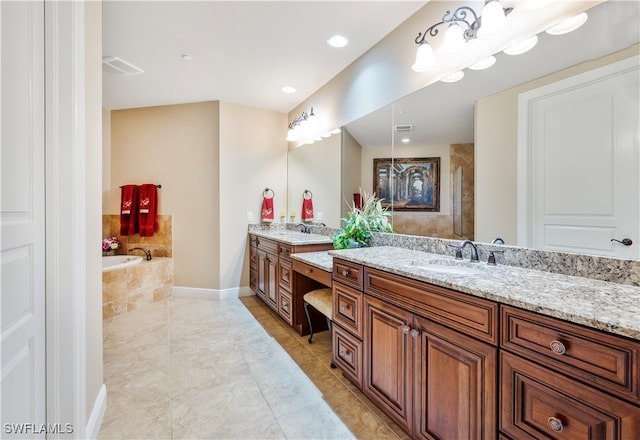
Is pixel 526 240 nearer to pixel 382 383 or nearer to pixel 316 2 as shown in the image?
pixel 382 383

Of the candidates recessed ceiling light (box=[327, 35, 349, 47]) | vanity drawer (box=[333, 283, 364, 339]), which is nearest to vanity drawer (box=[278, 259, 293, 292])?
vanity drawer (box=[333, 283, 364, 339])

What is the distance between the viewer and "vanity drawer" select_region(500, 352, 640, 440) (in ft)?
2.42

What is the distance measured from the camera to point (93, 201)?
1.50 metres

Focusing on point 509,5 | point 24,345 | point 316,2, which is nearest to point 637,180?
point 509,5

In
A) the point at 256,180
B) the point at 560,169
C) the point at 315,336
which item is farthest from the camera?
the point at 256,180

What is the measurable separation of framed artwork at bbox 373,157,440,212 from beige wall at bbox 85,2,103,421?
193cm

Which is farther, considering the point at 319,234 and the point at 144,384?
the point at 319,234

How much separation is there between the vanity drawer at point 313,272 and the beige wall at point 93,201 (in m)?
1.33

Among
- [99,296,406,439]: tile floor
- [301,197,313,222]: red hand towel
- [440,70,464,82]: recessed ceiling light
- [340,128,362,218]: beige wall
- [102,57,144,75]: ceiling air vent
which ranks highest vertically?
[102,57,144,75]: ceiling air vent

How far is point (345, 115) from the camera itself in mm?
2885

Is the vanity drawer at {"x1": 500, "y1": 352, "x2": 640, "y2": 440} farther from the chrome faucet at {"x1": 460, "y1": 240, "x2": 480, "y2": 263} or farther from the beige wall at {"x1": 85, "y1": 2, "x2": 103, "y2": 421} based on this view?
the beige wall at {"x1": 85, "y1": 2, "x2": 103, "y2": 421}

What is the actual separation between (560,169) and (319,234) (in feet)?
7.69

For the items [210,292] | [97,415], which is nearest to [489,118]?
[97,415]

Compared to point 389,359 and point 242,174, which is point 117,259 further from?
point 389,359
